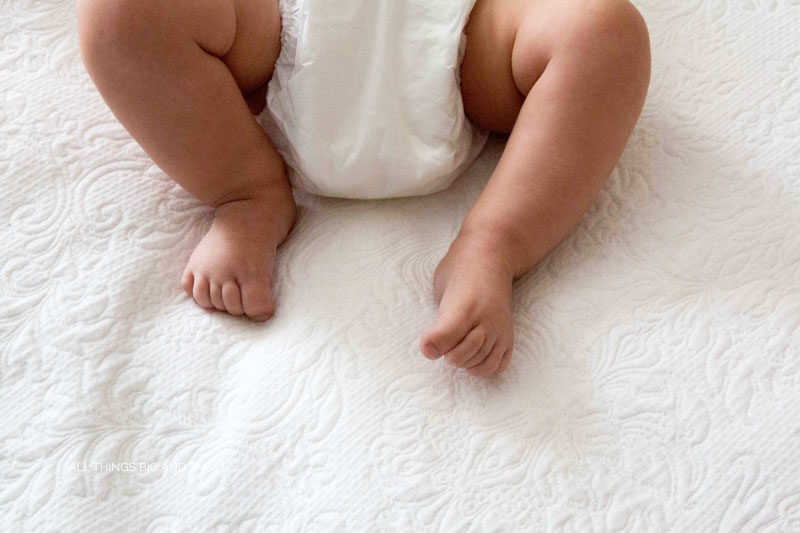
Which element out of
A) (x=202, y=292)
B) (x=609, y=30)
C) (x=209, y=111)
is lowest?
(x=202, y=292)

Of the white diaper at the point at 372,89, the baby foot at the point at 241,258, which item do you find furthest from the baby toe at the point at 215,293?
the white diaper at the point at 372,89

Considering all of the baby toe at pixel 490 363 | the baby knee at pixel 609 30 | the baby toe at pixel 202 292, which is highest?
the baby knee at pixel 609 30

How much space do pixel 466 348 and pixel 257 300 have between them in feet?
0.69

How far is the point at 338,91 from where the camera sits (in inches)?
34.1

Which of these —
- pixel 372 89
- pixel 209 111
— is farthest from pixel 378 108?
pixel 209 111

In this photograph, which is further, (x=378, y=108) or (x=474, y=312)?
(x=378, y=108)

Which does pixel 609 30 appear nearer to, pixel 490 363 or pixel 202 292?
pixel 490 363

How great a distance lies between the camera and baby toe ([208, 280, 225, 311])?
818 mm

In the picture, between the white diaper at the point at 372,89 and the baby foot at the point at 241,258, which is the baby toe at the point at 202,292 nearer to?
the baby foot at the point at 241,258

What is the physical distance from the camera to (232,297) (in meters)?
0.81

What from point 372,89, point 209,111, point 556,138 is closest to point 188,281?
point 209,111

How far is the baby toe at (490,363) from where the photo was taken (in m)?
0.75

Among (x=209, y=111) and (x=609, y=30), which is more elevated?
(x=609, y=30)

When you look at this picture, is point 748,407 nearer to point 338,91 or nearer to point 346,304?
point 346,304
